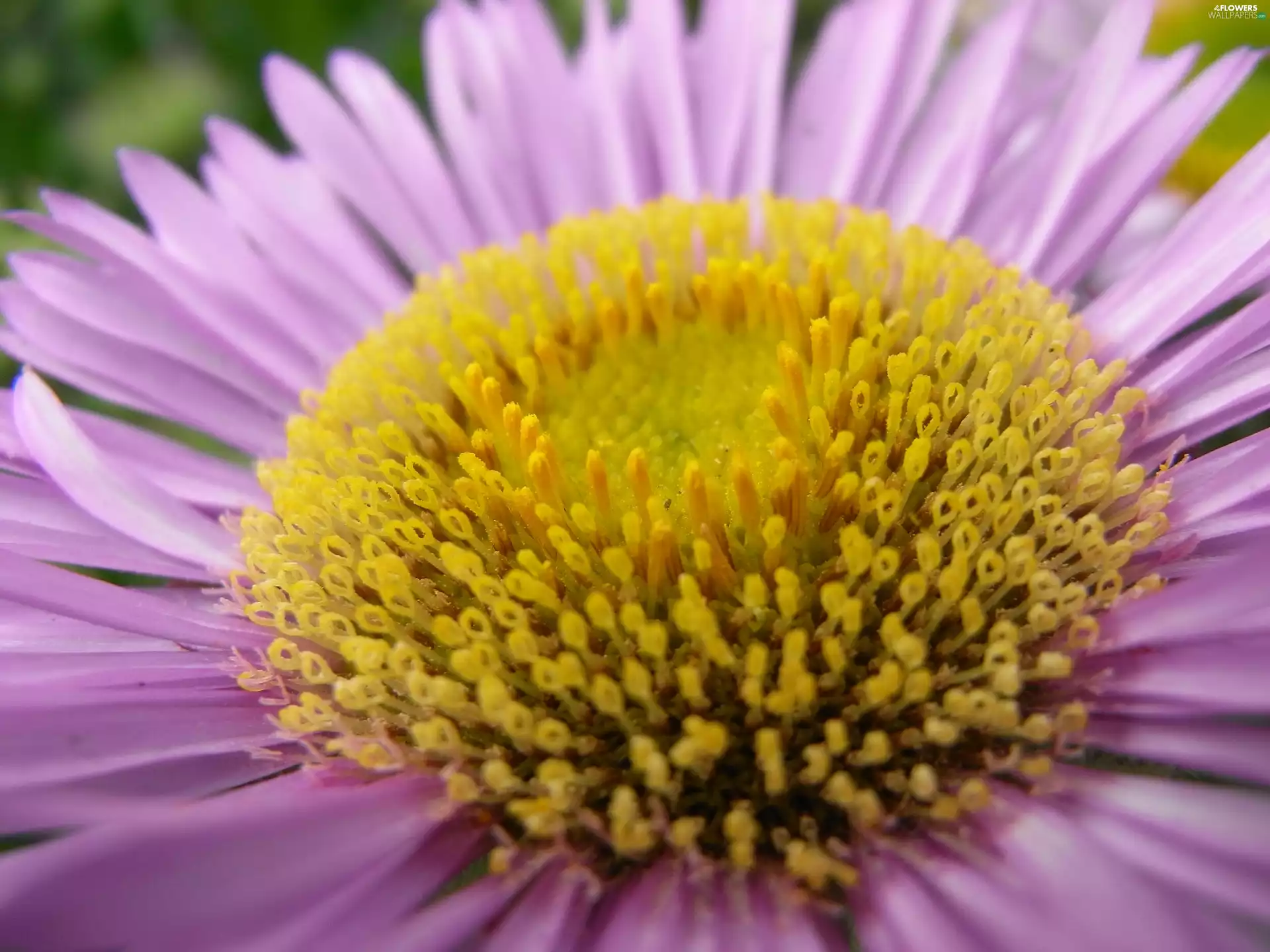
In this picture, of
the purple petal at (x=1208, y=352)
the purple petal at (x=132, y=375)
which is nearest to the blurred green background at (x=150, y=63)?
the purple petal at (x=132, y=375)

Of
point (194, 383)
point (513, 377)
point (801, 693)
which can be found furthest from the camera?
point (194, 383)

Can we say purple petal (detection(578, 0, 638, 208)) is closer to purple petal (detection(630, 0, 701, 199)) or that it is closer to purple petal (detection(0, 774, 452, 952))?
purple petal (detection(630, 0, 701, 199))

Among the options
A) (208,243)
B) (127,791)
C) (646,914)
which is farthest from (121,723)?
(208,243)

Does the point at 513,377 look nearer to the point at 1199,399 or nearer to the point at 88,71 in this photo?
the point at 1199,399

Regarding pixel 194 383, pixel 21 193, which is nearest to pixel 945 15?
pixel 194 383

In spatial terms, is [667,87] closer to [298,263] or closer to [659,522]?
[298,263]

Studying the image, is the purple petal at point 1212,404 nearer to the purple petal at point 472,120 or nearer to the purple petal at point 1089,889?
the purple petal at point 1089,889
